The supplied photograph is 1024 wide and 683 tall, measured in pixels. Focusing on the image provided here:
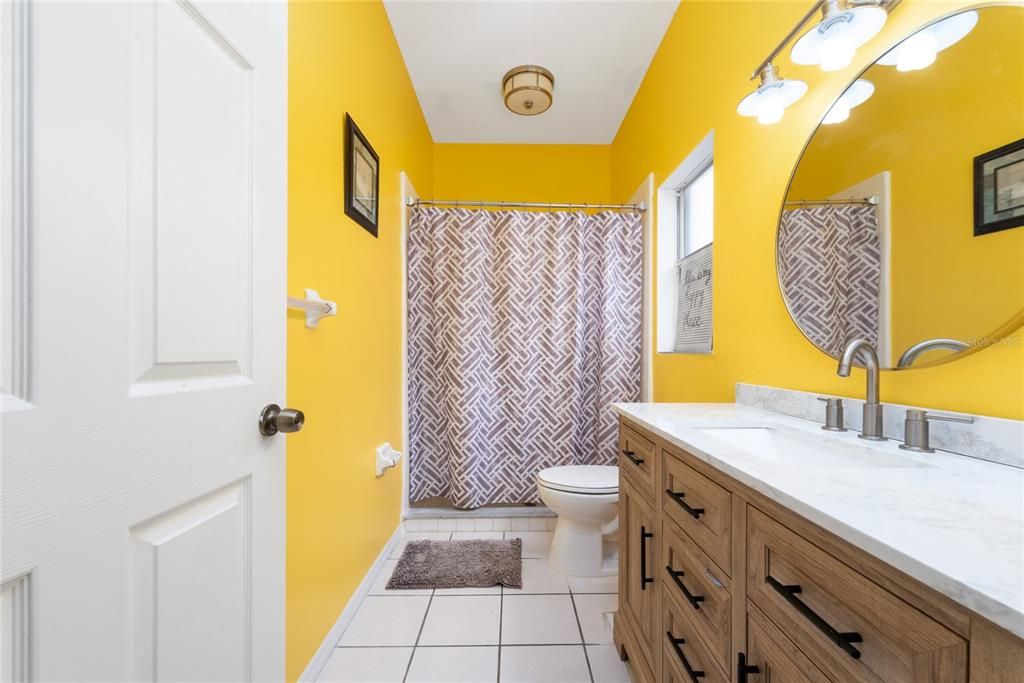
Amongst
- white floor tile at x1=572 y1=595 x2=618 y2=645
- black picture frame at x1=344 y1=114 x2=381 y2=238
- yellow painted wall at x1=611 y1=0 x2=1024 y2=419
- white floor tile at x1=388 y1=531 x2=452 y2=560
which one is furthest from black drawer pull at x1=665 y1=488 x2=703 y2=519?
white floor tile at x1=388 y1=531 x2=452 y2=560

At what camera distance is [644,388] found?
226cm

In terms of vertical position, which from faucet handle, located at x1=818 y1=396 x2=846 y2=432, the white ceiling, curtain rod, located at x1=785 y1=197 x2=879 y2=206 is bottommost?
faucet handle, located at x1=818 y1=396 x2=846 y2=432

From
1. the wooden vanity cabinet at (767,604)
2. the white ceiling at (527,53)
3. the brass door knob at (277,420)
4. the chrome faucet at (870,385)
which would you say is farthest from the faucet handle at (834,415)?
the white ceiling at (527,53)

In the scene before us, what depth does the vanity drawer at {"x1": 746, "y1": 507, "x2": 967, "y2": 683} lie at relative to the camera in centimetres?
39

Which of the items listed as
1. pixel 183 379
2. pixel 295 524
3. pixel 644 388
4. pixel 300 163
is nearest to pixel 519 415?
pixel 644 388

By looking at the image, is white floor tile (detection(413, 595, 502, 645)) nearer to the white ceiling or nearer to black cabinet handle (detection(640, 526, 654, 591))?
black cabinet handle (detection(640, 526, 654, 591))

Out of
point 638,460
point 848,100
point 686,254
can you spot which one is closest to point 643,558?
point 638,460

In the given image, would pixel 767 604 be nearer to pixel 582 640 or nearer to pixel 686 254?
pixel 582 640

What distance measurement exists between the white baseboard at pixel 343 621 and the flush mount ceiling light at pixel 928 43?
2070 millimetres

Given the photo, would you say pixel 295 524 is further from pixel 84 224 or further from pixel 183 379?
pixel 84 224

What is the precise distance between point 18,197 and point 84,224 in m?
0.05

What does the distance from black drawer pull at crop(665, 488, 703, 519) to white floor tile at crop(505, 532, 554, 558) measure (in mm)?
1258

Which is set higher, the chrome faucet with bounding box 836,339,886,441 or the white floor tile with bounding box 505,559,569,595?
the chrome faucet with bounding box 836,339,886,441

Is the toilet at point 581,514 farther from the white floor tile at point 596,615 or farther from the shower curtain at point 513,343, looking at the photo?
the shower curtain at point 513,343
